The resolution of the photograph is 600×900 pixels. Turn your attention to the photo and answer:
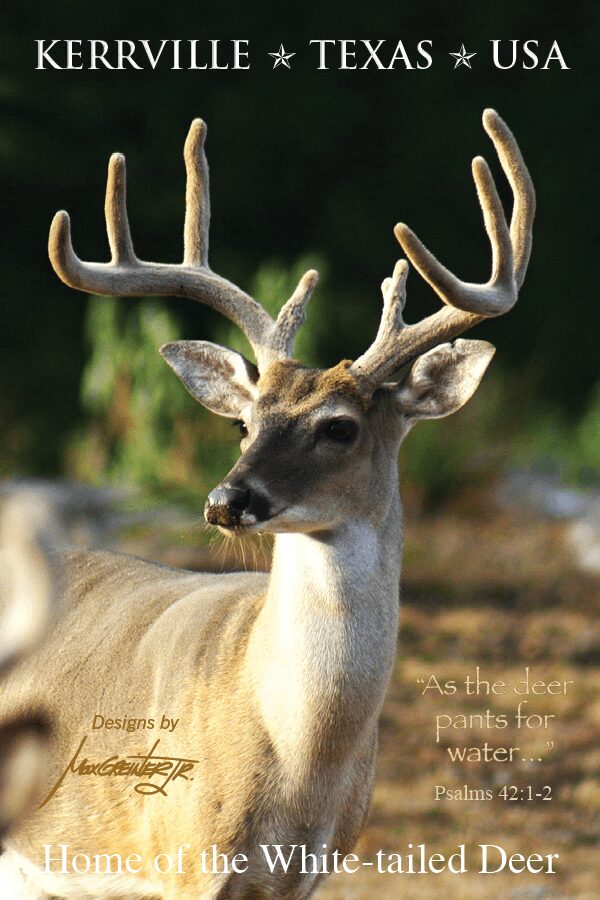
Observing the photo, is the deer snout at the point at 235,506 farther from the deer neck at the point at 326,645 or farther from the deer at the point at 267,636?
the deer neck at the point at 326,645

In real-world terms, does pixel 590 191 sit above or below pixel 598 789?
above

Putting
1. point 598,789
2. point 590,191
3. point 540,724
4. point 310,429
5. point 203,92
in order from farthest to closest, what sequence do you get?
point 590,191, point 203,92, point 540,724, point 598,789, point 310,429

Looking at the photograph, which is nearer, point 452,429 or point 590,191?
point 452,429

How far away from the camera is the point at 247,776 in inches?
110

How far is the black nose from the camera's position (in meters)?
2.46

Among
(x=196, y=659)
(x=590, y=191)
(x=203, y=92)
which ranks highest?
(x=203, y=92)

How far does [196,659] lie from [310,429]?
0.63 metres

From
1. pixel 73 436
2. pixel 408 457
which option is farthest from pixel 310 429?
pixel 73 436

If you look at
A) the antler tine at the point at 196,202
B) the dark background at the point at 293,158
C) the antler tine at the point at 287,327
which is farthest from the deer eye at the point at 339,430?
the dark background at the point at 293,158

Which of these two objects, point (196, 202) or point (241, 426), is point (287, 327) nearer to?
point (241, 426)

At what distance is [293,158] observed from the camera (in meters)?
9.31

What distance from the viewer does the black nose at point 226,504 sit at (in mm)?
2455

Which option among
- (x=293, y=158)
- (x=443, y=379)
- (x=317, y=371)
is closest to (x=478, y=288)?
(x=443, y=379)

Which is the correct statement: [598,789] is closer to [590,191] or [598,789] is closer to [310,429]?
[310,429]
